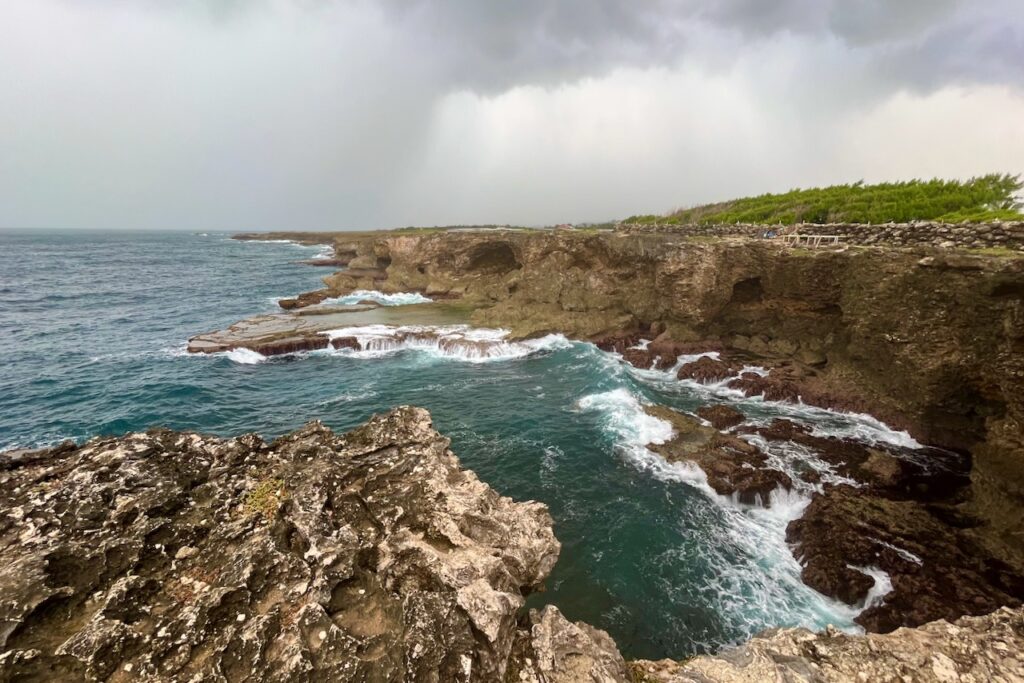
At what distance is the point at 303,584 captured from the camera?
6.04m

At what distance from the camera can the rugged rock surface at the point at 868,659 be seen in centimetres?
680

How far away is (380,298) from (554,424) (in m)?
40.1

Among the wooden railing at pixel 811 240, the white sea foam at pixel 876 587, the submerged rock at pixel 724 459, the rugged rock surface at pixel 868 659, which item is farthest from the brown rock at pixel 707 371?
the rugged rock surface at pixel 868 659

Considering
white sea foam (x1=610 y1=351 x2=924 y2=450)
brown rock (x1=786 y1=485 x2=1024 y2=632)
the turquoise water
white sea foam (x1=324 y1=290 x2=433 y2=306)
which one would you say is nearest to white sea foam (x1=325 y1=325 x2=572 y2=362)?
the turquoise water

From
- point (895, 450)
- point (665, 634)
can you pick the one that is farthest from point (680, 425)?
point (665, 634)

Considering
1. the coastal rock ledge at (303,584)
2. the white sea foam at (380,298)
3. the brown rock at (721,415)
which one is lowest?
the brown rock at (721,415)

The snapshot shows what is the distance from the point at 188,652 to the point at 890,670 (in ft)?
32.6

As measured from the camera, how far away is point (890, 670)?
695cm

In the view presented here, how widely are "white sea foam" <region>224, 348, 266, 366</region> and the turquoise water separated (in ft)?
1.73

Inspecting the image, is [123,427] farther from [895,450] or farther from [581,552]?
[895,450]

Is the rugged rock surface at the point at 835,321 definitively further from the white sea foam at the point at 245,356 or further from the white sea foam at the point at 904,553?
the white sea foam at the point at 245,356

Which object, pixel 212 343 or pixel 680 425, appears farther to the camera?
pixel 212 343

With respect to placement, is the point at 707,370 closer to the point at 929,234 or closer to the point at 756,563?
the point at 929,234

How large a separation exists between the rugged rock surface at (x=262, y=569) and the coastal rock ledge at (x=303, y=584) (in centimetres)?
2
